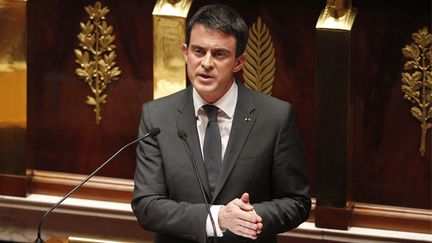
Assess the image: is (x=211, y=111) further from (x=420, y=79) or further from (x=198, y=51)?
(x=420, y=79)

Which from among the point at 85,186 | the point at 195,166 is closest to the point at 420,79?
the point at 195,166

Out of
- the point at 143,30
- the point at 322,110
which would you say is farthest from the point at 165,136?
the point at 143,30

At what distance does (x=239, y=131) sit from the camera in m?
2.14

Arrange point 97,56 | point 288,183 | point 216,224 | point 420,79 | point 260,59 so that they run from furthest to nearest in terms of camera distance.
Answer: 1. point 97,56
2. point 260,59
3. point 420,79
4. point 288,183
5. point 216,224

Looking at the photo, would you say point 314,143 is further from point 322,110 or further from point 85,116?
point 85,116

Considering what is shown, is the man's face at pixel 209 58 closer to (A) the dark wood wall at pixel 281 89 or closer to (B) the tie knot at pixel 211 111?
(B) the tie knot at pixel 211 111

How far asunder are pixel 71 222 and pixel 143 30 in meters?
0.59

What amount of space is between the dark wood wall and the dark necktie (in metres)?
0.73

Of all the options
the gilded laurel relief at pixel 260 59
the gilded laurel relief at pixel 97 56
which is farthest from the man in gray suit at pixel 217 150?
the gilded laurel relief at pixel 97 56

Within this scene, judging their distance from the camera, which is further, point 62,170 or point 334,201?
point 62,170

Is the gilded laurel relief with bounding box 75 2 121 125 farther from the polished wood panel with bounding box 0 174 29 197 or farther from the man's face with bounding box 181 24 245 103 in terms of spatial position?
the man's face with bounding box 181 24 245 103

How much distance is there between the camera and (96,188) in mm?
3102

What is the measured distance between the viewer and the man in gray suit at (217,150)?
207 centimetres

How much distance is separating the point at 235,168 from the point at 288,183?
109 millimetres
